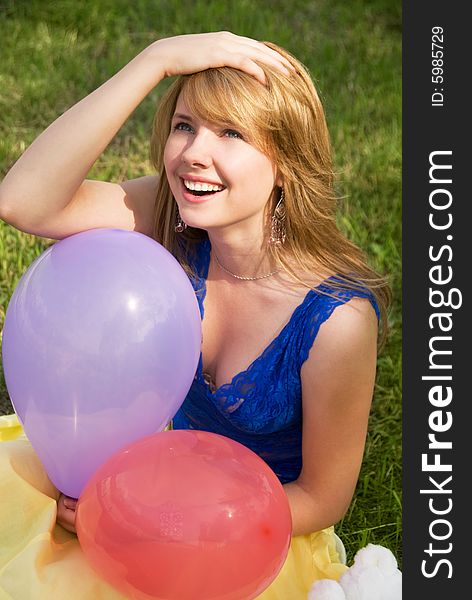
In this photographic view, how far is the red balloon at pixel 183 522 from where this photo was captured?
1717mm

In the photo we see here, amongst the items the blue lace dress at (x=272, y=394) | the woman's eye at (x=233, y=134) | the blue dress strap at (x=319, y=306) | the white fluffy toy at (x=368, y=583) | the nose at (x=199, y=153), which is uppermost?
the woman's eye at (x=233, y=134)

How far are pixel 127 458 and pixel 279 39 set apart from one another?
3.75m

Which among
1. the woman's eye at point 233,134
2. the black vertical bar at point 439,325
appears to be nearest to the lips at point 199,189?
the woman's eye at point 233,134

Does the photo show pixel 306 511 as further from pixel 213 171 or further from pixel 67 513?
pixel 213 171

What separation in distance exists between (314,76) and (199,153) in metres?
2.75

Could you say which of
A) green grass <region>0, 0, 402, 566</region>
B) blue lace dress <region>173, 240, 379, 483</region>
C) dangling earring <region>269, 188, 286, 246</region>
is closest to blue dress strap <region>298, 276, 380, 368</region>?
blue lace dress <region>173, 240, 379, 483</region>

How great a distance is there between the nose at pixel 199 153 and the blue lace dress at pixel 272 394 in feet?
1.24

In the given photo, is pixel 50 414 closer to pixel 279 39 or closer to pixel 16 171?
pixel 16 171

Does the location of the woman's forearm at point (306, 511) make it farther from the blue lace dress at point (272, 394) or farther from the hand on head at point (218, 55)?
the hand on head at point (218, 55)

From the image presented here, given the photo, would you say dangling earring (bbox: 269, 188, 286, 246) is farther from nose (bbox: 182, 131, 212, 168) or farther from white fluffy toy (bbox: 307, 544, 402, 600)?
white fluffy toy (bbox: 307, 544, 402, 600)

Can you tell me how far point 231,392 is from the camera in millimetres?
2344

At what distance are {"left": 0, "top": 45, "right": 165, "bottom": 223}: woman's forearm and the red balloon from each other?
2.27 ft

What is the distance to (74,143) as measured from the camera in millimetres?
2219

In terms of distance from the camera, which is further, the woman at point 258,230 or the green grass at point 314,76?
the green grass at point 314,76
